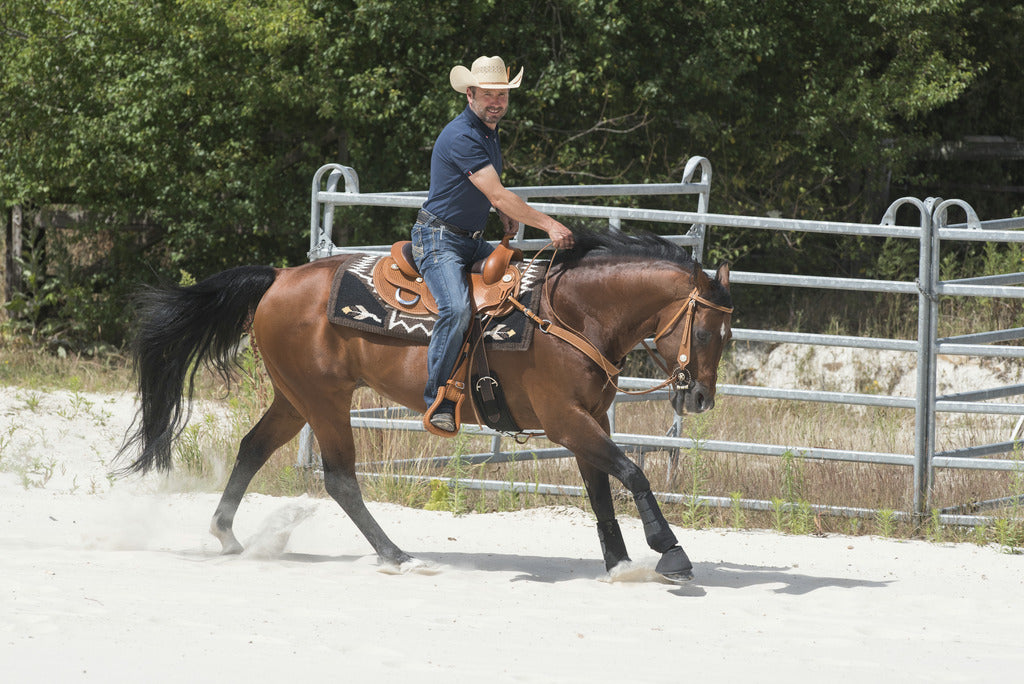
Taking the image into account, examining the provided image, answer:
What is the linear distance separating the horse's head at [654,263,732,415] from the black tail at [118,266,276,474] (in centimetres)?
229

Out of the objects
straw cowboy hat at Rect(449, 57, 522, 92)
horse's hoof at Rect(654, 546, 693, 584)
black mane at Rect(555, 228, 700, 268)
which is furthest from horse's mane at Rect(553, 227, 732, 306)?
horse's hoof at Rect(654, 546, 693, 584)

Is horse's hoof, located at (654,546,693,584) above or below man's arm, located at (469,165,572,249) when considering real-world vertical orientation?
below

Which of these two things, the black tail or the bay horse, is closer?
the bay horse

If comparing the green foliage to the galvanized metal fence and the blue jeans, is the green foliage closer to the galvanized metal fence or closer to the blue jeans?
the galvanized metal fence

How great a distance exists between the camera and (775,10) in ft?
45.7

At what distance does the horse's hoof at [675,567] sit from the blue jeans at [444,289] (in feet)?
4.41

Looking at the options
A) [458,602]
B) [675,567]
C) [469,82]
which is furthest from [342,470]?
[469,82]

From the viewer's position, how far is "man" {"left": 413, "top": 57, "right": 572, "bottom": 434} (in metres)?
5.44

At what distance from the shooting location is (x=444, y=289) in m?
5.55

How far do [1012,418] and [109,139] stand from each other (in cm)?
Result: 988

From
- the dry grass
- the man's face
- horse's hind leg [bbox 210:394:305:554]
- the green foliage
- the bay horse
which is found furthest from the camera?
the green foliage

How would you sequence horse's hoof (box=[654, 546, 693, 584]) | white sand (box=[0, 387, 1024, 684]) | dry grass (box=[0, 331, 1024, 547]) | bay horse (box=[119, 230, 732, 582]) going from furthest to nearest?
dry grass (box=[0, 331, 1024, 547]) → bay horse (box=[119, 230, 732, 582]) → horse's hoof (box=[654, 546, 693, 584]) → white sand (box=[0, 387, 1024, 684])

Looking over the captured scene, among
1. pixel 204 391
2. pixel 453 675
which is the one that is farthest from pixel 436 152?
pixel 204 391

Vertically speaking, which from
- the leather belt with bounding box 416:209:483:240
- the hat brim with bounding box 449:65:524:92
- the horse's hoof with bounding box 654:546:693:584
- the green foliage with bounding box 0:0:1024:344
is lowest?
the horse's hoof with bounding box 654:546:693:584
